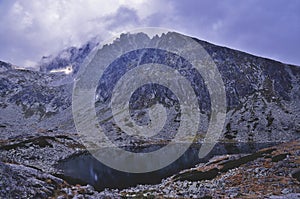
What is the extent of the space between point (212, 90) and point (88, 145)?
9944 centimetres

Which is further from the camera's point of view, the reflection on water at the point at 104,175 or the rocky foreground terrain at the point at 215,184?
the reflection on water at the point at 104,175

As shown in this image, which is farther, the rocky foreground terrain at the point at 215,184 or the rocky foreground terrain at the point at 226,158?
the rocky foreground terrain at the point at 226,158

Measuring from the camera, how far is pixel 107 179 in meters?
55.8

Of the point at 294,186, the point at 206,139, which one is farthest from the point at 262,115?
the point at 294,186

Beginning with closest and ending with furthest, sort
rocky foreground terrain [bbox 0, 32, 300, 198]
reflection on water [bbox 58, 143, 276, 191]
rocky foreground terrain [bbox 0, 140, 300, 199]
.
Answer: rocky foreground terrain [bbox 0, 140, 300, 199] → rocky foreground terrain [bbox 0, 32, 300, 198] → reflection on water [bbox 58, 143, 276, 191]


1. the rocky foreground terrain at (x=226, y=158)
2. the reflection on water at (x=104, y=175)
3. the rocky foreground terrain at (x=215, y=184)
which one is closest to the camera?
the rocky foreground terrain at (x=215, y=184)

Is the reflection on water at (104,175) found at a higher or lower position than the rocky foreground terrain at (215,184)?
lower

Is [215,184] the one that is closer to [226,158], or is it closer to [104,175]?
[226,158]

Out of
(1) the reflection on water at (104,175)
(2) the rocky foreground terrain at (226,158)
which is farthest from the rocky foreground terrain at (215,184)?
(1) the reflection on water at (104,175)

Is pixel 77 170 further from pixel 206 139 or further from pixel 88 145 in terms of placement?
pixel 206 139

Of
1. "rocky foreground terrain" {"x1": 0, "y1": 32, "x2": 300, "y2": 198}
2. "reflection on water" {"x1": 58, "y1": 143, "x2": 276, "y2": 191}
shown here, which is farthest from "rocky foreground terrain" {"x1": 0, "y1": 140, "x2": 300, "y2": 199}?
"reflection on water" {"x1": 58, "y1": 143, "x2": 276, "y2": 191}

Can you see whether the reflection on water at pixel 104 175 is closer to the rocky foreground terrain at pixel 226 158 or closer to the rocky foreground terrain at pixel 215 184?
the rocky foreground terrain at pixel 226 158

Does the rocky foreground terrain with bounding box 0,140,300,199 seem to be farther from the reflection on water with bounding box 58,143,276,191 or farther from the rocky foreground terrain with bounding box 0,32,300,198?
the reflection on water with bounding box 58,143,276,191

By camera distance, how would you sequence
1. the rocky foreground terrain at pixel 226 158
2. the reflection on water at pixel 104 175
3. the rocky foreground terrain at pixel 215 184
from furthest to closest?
the reflection on water at pixel 104 175 < the rocky foreground terrain at pixel 226 158 < the rocky foreground terrain at pixel 215 184
